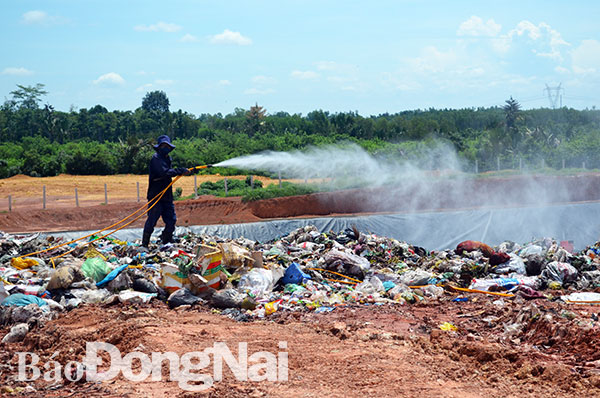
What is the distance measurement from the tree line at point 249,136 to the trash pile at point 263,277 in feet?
71.9

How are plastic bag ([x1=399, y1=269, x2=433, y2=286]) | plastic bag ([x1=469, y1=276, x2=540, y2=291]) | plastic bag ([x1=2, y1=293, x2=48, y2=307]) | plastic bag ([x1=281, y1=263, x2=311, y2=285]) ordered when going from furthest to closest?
plastic bag ([x1=399, y1=269, x2=433, y2=286]) < plastic bag ([x1=469, y1=276, x2=540, y2=291]) < plastic bag ([x1=281, y1=263, x2=311, y2=285]) < plastic bag ([x1=2, y1=293, x2=48, y2=307])

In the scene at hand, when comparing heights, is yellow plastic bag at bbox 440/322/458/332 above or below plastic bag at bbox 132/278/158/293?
below

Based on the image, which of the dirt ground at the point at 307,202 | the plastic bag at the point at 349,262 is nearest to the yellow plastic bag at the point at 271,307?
the plastic bag at the point at 349,262

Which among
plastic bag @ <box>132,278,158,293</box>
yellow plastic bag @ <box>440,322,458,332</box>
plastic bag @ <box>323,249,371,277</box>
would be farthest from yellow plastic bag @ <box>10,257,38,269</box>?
yellow plastic bag @ <box>440,322,458,332</box>

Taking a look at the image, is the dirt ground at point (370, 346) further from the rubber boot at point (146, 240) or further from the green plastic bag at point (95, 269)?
the rubber boot at point (146, 240)

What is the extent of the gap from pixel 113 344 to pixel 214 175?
101 ft

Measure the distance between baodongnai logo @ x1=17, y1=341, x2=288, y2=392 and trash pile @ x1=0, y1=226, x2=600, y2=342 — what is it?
1.21 metres

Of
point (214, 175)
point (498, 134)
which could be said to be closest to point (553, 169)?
point (498, 134)

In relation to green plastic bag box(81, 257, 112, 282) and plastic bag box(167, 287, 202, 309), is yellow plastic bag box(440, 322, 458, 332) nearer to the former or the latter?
plastic bag box(167, 287, 202, 309)

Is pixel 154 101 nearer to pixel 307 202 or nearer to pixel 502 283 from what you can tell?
pixel 307 202

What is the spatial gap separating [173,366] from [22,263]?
4660 millimetres

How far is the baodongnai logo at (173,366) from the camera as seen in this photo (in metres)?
4.50

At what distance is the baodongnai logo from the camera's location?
4504 mm

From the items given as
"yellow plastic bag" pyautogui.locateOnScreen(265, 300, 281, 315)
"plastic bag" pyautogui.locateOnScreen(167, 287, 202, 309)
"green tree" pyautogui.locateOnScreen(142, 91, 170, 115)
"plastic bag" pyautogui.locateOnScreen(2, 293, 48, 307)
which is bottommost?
"yellow plastic bag" pyautogui.locateOnScreen(265, 300, 281, 315)
